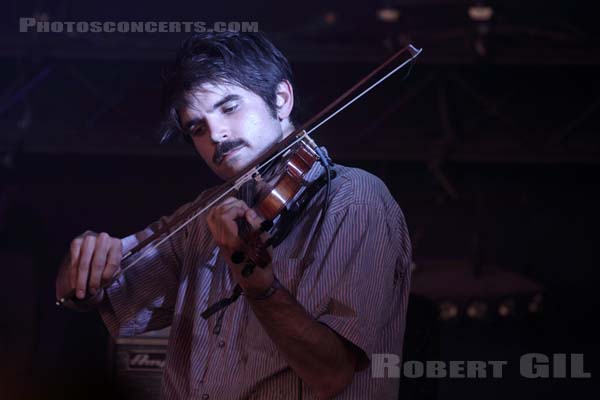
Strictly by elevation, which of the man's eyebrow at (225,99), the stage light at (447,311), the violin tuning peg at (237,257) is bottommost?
the stage light at (447,311)

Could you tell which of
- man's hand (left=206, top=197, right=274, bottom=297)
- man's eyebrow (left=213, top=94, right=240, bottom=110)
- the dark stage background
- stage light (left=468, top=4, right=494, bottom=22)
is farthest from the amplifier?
stage light (left=468, top=4, right=494, bottom=22)

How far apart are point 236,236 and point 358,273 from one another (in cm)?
27

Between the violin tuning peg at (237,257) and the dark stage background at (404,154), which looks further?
the dark stage background at (404,154)

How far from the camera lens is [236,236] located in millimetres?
1652

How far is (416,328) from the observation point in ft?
7.97

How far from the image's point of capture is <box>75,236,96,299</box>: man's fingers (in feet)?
6.58

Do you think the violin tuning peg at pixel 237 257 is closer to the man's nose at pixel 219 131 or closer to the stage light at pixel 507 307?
the man's nose at pixel 219 131

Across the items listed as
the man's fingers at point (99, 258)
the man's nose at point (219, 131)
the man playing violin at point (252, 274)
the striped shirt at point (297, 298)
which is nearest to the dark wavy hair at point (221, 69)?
the man playing violin at point (252, 274)

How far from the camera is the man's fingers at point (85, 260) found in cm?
201

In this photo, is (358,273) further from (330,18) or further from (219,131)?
(330,18)

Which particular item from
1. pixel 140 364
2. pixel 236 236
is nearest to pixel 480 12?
pixel 140 364

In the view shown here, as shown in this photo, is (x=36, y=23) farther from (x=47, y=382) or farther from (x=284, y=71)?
(x=284, y=71)

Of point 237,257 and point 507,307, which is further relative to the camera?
point 507,307

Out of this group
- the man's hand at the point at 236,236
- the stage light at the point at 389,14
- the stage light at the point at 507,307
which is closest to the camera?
the man's hand at the point at 236,236
